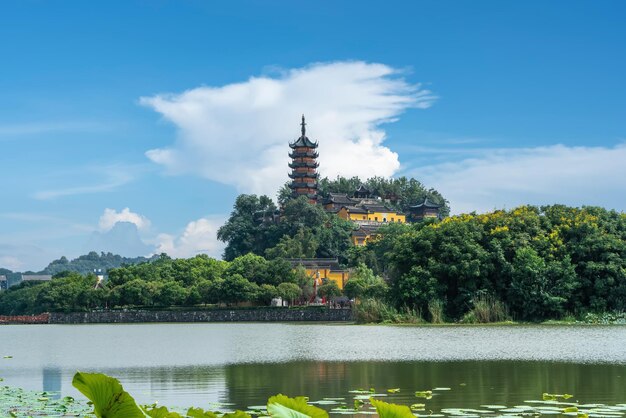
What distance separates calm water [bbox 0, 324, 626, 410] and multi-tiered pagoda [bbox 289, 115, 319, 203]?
5954cm

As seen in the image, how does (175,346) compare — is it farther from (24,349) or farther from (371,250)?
(371,250)

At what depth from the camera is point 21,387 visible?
15.2 meters

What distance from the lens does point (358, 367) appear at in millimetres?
17766

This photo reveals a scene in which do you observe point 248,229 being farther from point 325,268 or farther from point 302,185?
point 325,268

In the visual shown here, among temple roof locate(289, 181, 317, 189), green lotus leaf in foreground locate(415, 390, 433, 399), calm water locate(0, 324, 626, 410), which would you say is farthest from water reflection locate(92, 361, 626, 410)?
temple roof locate(289, 181, 317, 189)

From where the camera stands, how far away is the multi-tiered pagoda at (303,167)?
292ft

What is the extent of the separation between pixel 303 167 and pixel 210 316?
31.5 metres

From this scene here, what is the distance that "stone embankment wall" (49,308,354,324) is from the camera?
56281mm

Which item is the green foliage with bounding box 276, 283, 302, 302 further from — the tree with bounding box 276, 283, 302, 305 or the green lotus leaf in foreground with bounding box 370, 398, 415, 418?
the green lotus leaf in foreground with bounding box 370, 398, 415, 418

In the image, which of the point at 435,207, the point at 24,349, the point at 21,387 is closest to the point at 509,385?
the point at 21,387

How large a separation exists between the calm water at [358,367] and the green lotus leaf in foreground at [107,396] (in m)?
9.27

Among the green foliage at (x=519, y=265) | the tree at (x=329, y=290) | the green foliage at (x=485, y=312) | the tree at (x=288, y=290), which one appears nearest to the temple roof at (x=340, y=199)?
the tree at (x=329, y=290)

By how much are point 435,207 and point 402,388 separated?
79940 millimetres

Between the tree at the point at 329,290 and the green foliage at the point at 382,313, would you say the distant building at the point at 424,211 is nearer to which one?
the tree at the point at 329,290
